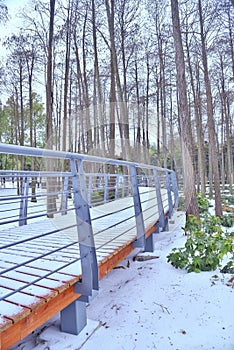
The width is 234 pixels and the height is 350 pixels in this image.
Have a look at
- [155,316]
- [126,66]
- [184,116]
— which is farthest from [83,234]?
[126,66]

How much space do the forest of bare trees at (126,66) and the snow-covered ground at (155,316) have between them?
260 cm

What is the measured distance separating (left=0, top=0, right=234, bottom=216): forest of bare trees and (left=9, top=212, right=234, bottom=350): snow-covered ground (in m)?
2.60

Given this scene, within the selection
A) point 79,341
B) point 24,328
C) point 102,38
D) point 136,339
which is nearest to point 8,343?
point 24,328

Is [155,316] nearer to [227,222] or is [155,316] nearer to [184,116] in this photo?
[184,116]

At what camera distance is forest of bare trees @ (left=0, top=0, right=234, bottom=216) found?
6.09 meters

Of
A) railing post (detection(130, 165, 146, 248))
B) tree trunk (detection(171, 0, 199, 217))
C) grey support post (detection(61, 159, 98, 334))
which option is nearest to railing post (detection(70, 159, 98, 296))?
grey support post (detection(61, 159, 98, 334))

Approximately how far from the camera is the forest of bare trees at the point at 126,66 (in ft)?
20.0

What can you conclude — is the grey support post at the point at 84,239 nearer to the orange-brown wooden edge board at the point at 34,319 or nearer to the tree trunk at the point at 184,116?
the orange-brown wooden edge board at the point at 34,319

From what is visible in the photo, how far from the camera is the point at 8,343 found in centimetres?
116

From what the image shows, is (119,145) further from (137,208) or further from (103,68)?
(137,208)

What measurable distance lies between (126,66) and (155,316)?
9.20 metres

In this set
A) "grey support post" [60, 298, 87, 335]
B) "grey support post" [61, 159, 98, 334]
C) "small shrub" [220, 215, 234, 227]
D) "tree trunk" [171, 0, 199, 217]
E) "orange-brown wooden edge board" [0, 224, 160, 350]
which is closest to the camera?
"orange-brown wooden edge board" [0, 224, 160, 350]

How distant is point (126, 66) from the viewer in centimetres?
934

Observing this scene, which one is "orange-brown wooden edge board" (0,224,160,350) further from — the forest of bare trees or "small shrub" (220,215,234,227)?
"small shrub" (220,215,234,227)
